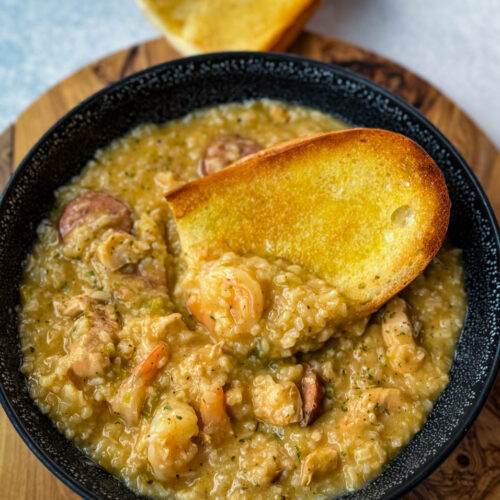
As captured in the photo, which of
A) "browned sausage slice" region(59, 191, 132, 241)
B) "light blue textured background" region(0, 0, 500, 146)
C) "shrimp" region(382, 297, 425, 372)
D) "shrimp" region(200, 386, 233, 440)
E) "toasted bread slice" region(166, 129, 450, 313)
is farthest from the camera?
"light blue textured background" region(0, 0, 500, 146)

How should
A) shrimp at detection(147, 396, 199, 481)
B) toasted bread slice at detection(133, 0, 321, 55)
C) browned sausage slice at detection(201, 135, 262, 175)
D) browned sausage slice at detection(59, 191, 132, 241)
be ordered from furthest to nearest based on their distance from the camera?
toasted bread slice at detection(133, 0, 321, 55), browned sausage slice at detection(201, 135, 262, 175), browned sausage slice at detection(59, 191, 132, 241), shrimp at detection(147, 396, 199, 481)

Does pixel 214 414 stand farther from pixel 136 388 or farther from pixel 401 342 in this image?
pixel 401 342

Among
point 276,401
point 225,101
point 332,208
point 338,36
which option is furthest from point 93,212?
point 338,36

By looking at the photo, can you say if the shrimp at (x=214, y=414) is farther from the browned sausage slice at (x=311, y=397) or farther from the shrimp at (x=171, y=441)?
the browned sausage slice at (x=311, y=397)

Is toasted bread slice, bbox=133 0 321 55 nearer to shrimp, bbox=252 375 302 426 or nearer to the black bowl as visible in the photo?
the black bowl

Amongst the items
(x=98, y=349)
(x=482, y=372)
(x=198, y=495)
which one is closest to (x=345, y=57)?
(x=482, y=372)

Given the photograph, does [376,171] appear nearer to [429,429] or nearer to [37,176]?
[429,429]

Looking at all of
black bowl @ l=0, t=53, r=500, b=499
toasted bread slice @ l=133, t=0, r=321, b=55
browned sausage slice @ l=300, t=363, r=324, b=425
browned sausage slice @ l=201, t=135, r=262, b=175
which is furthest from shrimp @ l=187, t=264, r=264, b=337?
toasted bread slice @ l=133, t=0, r=321, b=55
